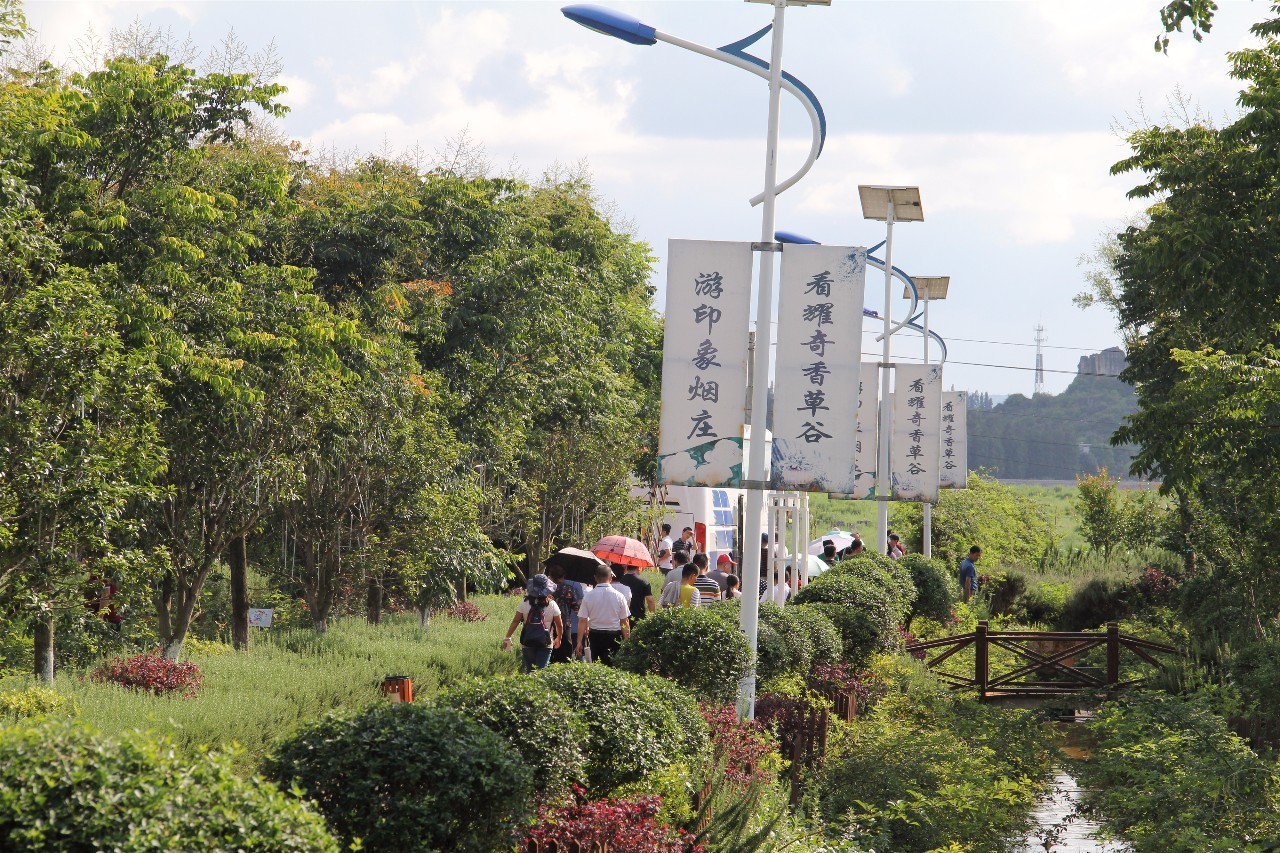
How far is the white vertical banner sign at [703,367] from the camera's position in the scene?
10328 mm

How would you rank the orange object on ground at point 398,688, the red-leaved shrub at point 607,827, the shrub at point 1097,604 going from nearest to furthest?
the red-leaved shrub at point 607,827
the orange object on ground at point 398,688
the shrub at point 1097,604

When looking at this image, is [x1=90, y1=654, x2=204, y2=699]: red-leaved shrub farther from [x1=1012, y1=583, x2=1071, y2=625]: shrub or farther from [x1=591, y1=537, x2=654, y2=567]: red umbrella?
[x1=1012, y1=583, x2=1071, y2=625]: shrub

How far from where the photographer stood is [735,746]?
351 inches

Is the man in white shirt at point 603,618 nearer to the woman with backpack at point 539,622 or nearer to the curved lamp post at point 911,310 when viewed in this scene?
the woman with backpack at point 539,622

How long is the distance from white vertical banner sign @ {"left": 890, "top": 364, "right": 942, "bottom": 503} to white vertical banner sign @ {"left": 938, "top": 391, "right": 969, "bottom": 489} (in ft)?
10.9

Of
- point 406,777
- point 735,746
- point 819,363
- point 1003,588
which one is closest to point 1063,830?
point 735,746

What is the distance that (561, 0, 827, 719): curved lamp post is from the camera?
10492 millimetres

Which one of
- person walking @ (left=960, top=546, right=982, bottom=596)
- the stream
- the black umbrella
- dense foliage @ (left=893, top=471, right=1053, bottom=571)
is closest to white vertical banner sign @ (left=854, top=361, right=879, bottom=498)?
the black umbrella

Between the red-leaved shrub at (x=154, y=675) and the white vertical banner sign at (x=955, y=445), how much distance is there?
1509 centimetres

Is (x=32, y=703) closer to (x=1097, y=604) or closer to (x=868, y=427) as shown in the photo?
(x=868, y=427)

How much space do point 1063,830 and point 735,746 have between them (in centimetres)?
297

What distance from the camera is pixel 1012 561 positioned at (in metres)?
34.4

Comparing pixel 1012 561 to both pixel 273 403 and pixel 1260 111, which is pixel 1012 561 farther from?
pixel 273 403

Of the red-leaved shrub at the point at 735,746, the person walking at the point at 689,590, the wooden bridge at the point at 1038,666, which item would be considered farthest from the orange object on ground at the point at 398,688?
the wooden bridge at the point at 1038,666
